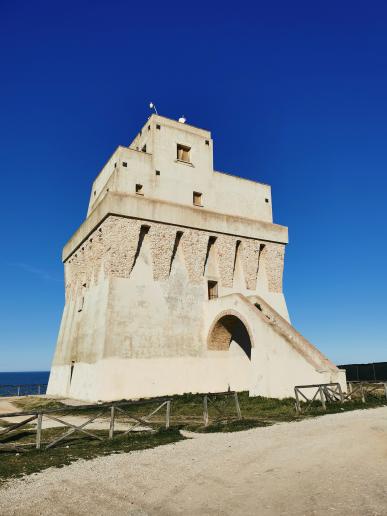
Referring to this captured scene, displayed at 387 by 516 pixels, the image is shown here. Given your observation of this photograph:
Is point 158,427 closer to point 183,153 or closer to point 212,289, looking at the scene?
point 212,289

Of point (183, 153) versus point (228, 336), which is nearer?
point (228, 336)

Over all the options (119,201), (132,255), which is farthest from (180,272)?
(119,201)

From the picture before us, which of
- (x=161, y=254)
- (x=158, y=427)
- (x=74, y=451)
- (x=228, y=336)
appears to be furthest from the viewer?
(x=228, y=336)

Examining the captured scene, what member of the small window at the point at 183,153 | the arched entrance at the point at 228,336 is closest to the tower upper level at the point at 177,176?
the small window at the point at 183,153

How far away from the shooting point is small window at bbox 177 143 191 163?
27878 mm

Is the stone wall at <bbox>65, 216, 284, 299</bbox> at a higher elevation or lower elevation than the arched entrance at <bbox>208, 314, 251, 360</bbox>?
higher

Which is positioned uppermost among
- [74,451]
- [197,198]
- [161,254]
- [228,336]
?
[197,198]

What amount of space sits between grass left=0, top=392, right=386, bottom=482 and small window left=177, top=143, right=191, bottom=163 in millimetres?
15868

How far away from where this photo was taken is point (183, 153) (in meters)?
28.1

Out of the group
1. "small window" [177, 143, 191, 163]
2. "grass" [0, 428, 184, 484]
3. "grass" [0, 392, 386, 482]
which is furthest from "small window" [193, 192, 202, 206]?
"grass" [0, 428, 184, 484]

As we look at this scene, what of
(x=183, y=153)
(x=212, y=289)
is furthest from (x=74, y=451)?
(x=183, y=153)

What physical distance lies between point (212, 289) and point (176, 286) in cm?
305

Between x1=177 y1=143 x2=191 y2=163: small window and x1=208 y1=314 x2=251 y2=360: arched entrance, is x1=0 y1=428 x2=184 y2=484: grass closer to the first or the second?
x1=208 y1=314 x2=251 y2=360: arched entrance

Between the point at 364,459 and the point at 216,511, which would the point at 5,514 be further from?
the point at 364,459
